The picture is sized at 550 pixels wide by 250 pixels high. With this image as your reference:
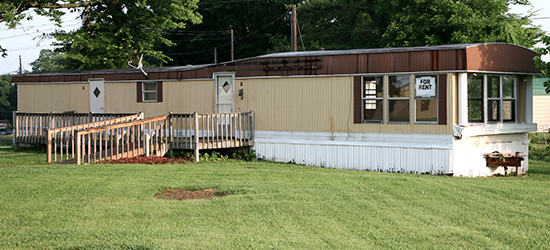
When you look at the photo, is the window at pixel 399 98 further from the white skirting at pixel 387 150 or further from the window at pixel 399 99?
the white skirting at pixel 387 150

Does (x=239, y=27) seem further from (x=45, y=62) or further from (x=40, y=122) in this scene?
(x=45, y=62)

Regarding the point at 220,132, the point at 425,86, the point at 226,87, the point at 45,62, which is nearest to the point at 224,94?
the point at 226,87

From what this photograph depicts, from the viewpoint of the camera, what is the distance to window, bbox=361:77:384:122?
14023 mm

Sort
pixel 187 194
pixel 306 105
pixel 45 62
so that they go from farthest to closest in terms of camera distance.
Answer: pixel 45 62 → pixel 306 105 → pixel 187 194

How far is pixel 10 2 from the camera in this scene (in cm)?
2469

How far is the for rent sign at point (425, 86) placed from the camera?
13383mm

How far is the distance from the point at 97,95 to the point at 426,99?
38.3 feet

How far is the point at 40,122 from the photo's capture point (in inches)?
711

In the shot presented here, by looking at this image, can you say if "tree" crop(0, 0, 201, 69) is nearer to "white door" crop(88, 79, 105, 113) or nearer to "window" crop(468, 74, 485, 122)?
"white door" crop(88, 79, 105, 113)

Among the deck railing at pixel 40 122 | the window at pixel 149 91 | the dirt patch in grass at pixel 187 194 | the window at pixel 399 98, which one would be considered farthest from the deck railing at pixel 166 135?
the dirt patch in grass at pixel 187 194

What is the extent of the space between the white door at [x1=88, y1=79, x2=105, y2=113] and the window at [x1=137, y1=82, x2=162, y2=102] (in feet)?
5.44

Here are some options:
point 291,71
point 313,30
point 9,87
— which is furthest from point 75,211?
point 9,87

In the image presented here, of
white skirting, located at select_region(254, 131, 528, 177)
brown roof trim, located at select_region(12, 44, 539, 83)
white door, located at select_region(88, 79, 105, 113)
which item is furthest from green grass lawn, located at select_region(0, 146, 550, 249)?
white door, located at select_region(88, 79, 105, 113)

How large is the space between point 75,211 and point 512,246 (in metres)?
6.04
